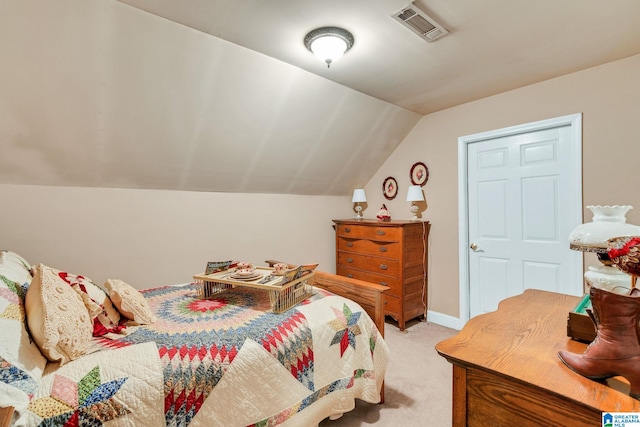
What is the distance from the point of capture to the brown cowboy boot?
2.36 ft

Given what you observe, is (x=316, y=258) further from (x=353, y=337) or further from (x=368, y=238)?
(x=353, y=337)

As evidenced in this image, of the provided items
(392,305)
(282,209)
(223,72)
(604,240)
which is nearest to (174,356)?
(604,240)

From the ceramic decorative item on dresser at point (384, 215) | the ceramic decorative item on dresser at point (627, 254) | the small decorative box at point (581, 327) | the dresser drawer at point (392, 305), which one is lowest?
the dresser drawer at point (392, 305)

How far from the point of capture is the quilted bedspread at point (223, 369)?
1042 mm

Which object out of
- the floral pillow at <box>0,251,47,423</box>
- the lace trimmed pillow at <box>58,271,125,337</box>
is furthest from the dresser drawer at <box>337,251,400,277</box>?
the floral pillow at <box>0,251,47,423</box>

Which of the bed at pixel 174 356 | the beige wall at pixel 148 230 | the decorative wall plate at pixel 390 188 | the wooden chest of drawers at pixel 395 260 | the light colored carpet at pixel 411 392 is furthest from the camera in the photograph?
the decorative wall plate at pixel 390 188

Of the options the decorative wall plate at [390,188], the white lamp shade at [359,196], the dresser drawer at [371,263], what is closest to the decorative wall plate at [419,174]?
the decorative wall plate at [390,188]

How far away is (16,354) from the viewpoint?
3.18 feet

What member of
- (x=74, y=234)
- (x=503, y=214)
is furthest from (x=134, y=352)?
(x=503, y=214)

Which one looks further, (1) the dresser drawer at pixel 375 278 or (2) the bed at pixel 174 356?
(1) the dresser drawer at pixel 375 278

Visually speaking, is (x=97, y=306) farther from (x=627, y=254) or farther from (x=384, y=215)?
(x=384, y=215)

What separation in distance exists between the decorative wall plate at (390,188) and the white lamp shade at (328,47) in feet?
6.76

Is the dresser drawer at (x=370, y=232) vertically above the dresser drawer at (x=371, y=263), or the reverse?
the dresser drawer at (x=370, y=232)

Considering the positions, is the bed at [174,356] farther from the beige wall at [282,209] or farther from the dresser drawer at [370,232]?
the dresser drawer at [370,232]
